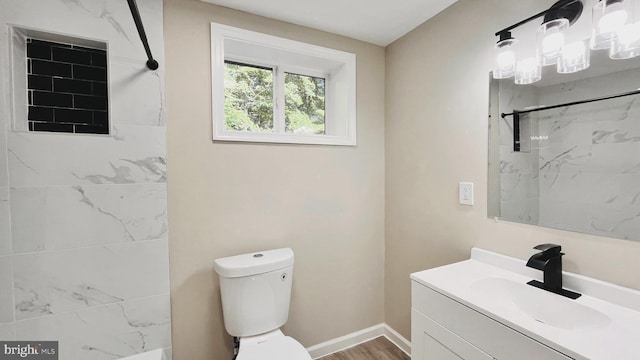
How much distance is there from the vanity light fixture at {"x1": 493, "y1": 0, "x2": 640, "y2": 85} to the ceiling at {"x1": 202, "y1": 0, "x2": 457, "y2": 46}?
536 millimetres

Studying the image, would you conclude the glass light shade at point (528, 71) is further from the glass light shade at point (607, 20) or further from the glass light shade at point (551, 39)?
the glass light shade at point (607, 20)

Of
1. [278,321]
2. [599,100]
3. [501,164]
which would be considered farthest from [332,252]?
[599,100]

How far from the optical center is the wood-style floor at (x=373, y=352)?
191cm

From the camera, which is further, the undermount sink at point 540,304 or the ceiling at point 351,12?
the ceiling at point 351,12

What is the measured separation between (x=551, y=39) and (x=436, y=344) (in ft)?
4.62

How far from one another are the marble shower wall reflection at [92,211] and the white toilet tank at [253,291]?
1.16ft

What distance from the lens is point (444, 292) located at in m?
1.13

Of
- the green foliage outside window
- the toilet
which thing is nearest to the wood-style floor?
the toilet

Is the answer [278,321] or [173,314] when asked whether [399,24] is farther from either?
[173,314]

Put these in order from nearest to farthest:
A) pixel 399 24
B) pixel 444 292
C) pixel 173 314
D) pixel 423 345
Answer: pixel 444 292 → pixel 423 345 → pixel 173 314 → pixel 399 24

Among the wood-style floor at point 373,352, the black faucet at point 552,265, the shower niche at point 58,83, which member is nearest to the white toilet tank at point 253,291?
the wood-style floor at point 373,352

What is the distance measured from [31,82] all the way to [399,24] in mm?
2080

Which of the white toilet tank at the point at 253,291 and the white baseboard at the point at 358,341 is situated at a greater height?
the white toilet tank at the point at 253,291

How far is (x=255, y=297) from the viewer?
1.48 m
